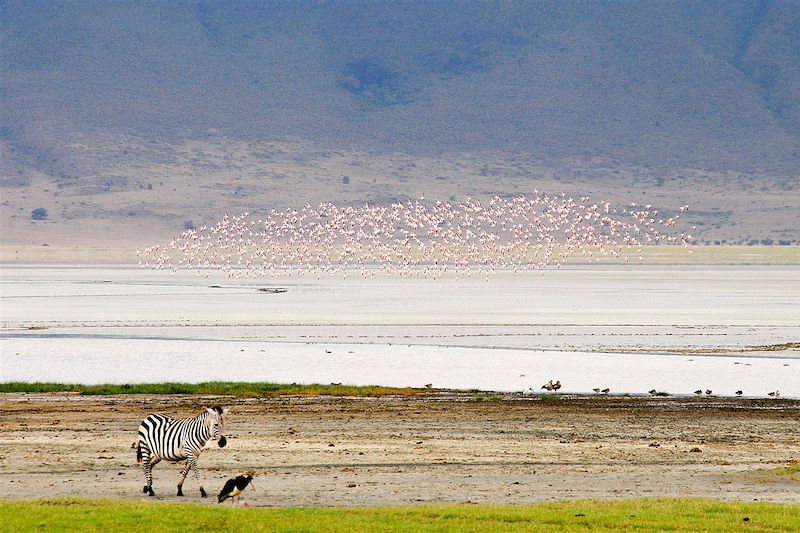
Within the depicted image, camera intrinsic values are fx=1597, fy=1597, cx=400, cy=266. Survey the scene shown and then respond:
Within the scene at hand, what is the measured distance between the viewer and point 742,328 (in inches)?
1994

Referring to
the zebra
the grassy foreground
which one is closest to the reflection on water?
the grassy foreground

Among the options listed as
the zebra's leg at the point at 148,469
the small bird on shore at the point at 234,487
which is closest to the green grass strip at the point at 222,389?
the zebra's leg at the point at 148,469

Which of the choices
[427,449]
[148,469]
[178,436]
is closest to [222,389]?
[427,449]

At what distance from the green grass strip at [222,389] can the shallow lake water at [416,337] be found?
7.18ft

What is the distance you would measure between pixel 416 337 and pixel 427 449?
25.1m

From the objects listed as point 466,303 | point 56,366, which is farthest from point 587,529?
point 466,303

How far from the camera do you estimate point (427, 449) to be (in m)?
21.2

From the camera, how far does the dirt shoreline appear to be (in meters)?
17.6

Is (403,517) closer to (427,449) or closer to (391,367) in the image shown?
(427,449)

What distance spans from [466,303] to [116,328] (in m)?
23.1

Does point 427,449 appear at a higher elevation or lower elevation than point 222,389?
lower

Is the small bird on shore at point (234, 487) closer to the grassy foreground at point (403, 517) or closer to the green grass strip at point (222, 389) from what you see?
the grassy foreground at point (403, 517)

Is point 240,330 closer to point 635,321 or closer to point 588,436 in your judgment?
point 635,321

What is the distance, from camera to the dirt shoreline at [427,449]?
17.6m
